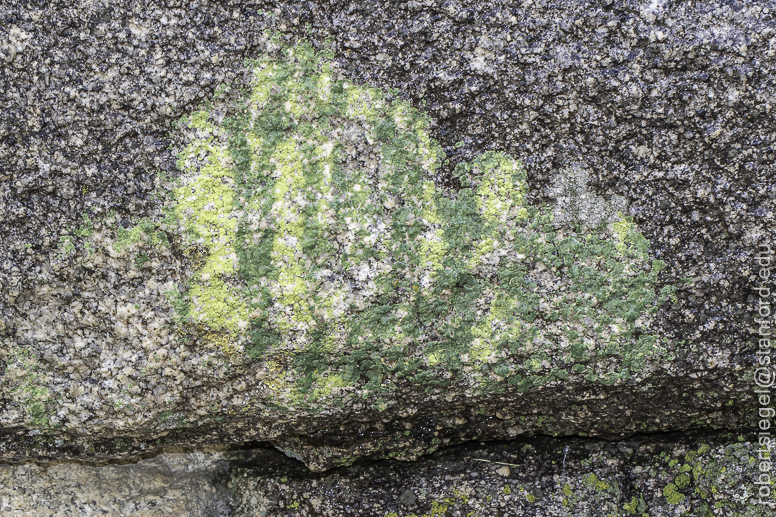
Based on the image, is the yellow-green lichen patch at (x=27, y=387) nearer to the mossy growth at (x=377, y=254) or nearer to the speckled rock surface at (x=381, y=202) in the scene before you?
the speckled rock surface at (x=381, y=202)

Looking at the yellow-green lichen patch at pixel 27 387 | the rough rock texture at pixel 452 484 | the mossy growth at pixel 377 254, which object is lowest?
the rough rock texture at pixel 452 484

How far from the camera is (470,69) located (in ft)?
4.61

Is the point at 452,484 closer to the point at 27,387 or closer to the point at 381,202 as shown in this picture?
the point at 381,202

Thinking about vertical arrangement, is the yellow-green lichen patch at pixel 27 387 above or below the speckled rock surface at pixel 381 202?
below

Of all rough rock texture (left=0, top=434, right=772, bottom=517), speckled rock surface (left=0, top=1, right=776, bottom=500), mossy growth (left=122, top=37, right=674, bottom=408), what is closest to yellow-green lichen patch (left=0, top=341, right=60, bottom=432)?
speckled rock surface (left=0, top=1, right=776, bottom=500)

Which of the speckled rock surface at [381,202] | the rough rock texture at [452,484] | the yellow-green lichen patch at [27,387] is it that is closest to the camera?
the speckled rock surface at [381,202]

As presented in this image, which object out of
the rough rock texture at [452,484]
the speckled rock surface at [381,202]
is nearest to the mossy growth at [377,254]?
the speckled rock surface at [381,202]

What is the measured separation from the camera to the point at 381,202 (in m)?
1.44

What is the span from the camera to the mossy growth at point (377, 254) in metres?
1.42

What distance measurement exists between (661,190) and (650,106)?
7.5 inches

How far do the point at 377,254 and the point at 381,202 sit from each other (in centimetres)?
12

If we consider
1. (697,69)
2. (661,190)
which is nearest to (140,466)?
(661,190)

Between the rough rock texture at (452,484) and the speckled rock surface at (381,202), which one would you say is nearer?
the speckled rock surface at (381,202)

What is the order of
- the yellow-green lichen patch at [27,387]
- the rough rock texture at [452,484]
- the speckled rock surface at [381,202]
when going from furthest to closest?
1. the rough rock texture at [452,484]
2. the yellow-green lichen patch at [27,387]
3. the speckled rock surface at [381,202]
